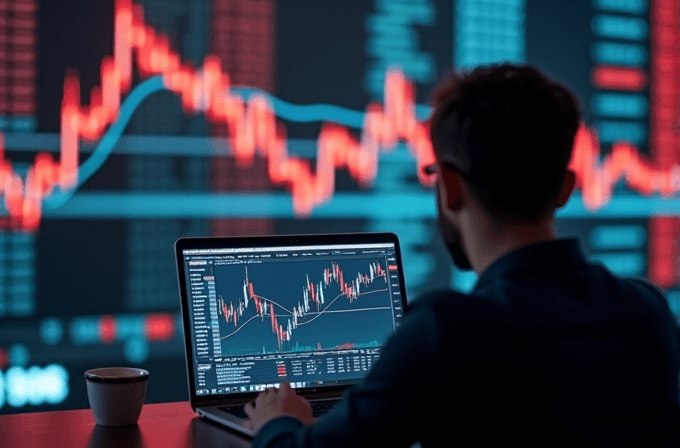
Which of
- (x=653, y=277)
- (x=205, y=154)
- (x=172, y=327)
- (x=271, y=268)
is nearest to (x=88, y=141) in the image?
(x=205, y=154)

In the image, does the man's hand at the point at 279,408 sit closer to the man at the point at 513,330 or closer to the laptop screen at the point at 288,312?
the man at the point at 513,330

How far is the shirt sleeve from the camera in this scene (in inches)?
30.1

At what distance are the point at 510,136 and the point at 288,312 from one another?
2.08 feet

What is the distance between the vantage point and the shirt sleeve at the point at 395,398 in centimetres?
76

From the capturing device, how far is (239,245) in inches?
54.4

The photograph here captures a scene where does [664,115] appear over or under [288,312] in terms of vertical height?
over

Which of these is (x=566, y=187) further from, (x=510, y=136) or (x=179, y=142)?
(x=179, y=142)

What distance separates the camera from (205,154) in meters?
2.79

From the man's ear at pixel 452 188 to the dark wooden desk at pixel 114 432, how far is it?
464mm

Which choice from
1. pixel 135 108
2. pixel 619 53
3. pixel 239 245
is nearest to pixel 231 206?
pixel 135 108

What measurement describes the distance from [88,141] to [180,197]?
13.1 inches

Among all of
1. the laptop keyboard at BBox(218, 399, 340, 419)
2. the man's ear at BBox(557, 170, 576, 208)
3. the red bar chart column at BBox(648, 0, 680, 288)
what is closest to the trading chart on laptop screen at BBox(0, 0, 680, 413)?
Answer: the red bar chart column at BBox(648, 0, 680, 288)

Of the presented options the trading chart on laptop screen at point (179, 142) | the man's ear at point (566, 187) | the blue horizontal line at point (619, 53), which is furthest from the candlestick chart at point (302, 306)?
the blue horizontal line at point (619, 53)

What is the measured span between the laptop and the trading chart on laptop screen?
101 centimetres
